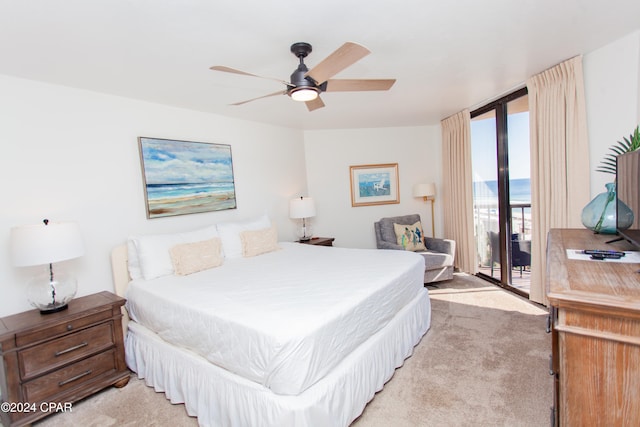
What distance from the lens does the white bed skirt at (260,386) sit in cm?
152

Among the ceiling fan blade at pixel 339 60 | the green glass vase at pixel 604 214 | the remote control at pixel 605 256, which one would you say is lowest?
the remote control at pixel 605 256

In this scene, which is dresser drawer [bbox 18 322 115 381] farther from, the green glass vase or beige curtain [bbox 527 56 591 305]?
beige curtain [bbox 527 56 591 305]

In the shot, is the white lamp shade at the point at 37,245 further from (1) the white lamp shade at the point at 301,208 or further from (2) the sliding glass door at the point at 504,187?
(2) the sliding glass door at the point at 504,187

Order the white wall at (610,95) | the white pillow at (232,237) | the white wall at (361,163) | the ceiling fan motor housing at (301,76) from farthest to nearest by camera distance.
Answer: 1. the white wall at (361,163)
2. the white pillow at (232,237)
3. the white wall at (610,95)
4. the ceiling fan motor housing at (301,76)

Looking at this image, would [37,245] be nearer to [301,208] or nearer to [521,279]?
[301,208]

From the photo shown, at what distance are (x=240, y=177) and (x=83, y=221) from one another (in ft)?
5.65

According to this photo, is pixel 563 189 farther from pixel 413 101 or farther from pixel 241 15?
pixel 241 15

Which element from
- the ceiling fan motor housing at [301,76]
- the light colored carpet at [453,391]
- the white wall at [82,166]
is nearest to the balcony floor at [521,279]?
the light colored carpet at [453,391]

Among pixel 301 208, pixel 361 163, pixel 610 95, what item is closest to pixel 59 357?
pixel 301 208

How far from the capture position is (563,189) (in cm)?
283

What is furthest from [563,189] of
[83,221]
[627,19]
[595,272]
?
[83,221]

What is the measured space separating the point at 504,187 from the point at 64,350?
14.9 feet

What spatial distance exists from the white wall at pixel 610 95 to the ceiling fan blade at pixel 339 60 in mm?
2205

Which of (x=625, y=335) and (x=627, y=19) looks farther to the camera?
(x=627, y=19)
